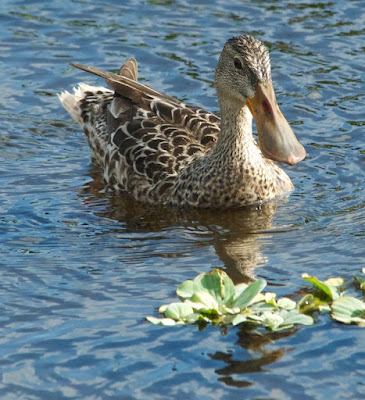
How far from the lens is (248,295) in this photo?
6113mm

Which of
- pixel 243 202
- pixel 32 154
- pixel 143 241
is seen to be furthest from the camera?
pixel 32 154

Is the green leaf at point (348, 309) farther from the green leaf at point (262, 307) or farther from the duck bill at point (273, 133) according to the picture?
the duck bill at point (273, 133)

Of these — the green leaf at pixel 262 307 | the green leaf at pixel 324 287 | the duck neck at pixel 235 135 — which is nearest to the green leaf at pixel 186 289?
the green leaf at pixel 262 307

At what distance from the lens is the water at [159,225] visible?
562 cm

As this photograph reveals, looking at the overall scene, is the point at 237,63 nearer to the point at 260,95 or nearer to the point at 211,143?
the point at 260,95

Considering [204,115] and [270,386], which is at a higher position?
[204,115]

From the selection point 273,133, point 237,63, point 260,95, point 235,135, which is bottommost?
point 235,135

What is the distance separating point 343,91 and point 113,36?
123 inches

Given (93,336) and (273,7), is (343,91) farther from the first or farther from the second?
(93,336)

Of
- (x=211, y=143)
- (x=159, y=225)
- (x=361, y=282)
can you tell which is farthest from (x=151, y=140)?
(x=361, y=282)

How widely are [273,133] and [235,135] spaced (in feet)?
2.32

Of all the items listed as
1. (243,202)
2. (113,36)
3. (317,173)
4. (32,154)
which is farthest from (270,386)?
(113,36)

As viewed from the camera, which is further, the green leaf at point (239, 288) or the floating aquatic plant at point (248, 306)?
the green leaf at point (239, 288)

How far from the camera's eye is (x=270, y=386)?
5422 millimetres
